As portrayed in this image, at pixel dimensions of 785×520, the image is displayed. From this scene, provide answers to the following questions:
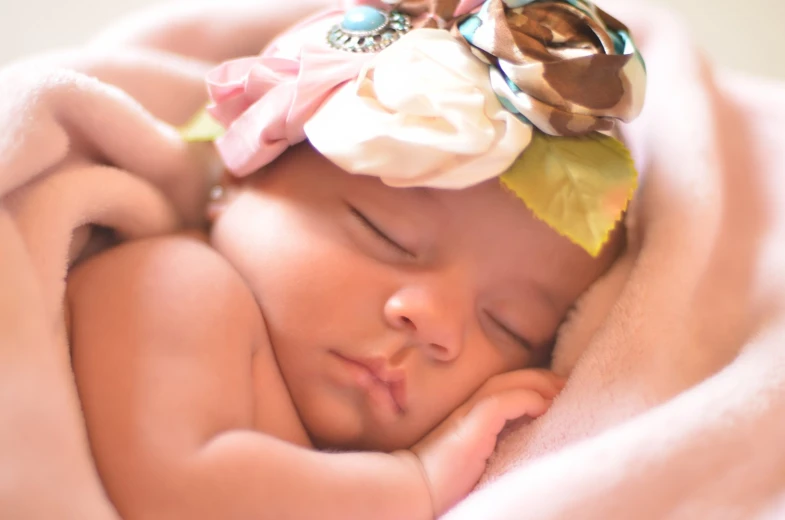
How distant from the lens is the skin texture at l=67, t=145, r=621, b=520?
58 centimetres

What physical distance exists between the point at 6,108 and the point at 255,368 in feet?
1.04

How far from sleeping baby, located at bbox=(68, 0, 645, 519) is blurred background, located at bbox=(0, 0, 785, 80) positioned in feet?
2.18

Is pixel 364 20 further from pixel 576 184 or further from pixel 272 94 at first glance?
pixel 576 184

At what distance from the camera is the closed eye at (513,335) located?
0.74m

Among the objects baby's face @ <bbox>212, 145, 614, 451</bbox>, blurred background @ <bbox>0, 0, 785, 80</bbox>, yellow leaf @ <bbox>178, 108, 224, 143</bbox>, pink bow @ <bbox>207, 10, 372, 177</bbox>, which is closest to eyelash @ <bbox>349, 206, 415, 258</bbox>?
baby's face @ <bbox>212, 145, 614, 451</bbox>

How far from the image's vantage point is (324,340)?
677 mm

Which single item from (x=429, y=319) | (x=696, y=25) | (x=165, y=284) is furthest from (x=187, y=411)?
(x=696, y=25)

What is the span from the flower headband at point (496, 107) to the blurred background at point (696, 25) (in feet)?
2.40

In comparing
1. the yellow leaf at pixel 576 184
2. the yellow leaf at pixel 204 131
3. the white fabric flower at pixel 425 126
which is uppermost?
the white fabric flower at pixel 425 126

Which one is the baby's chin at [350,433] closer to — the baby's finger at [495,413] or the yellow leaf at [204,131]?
the baby's finger at [495,413]

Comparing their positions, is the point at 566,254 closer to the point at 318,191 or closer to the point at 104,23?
the point at 318,191

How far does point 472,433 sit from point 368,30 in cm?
42

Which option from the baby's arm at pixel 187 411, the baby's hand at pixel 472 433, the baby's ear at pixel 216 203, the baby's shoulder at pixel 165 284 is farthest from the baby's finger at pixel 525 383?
the baby's ear at pixel 216 203

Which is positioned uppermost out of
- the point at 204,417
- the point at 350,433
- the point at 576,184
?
the point at 576,184
